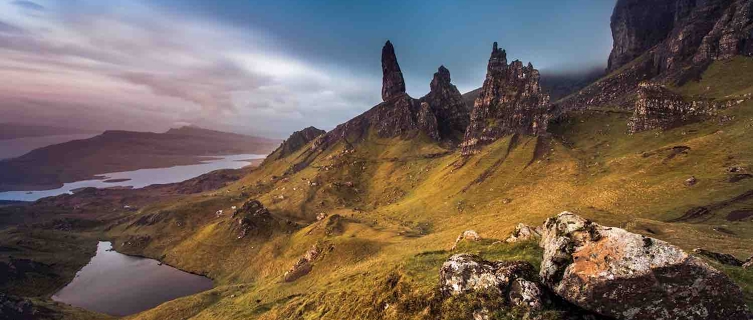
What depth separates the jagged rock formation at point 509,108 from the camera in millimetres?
163000

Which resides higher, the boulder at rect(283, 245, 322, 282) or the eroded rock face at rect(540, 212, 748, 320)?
the eroded rock face at rect(540, 212, 748, 320)

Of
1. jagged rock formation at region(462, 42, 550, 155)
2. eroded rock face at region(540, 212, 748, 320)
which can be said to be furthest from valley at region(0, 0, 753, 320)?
jagged rock formation at region(462, 42, 550, 155)

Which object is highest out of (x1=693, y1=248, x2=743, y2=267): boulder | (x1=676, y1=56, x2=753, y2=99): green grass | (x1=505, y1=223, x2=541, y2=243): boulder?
(x1=676, y1=56, x2=753, y2=99): green grass

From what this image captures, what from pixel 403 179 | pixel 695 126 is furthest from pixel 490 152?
pixel 695 126

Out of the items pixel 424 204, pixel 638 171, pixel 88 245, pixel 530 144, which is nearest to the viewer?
pixel 638 171

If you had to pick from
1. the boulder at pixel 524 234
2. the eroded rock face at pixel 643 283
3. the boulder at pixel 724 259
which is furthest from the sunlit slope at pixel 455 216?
the eroded rock face at pixel 643 283

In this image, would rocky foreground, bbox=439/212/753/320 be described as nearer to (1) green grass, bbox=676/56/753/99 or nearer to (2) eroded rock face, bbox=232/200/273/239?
(2) eroded rock face, bbox=232/200/273/239

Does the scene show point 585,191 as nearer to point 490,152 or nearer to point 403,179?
point 490,152

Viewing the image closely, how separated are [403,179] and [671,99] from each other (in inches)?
4804

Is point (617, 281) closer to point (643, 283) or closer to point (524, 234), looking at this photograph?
point (643, 283)

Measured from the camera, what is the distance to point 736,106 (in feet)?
362

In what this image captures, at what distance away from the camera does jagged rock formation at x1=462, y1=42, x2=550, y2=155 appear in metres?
163

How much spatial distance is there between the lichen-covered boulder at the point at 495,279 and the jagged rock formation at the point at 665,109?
13934 cm

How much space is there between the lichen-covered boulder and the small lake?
112 meters
